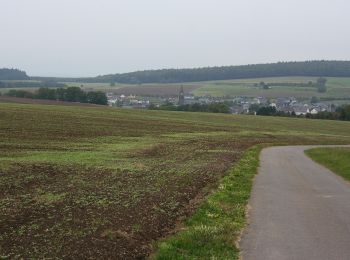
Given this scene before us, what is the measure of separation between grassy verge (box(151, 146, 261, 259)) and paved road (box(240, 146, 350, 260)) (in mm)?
274

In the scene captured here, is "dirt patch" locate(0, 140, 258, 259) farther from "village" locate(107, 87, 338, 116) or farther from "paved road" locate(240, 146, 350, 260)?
"village" locate(107, 87, 338, 116)

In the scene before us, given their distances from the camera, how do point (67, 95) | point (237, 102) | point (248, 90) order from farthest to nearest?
point (248, 90), point (237, 102), point (67, 95)

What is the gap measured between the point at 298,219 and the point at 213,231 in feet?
8.93

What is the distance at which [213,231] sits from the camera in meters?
9.68

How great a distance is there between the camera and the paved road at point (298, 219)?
858 centimetres

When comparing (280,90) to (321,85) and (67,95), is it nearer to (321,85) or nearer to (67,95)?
(321,85)

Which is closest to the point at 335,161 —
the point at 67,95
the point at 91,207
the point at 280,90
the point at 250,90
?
the point at 91,207

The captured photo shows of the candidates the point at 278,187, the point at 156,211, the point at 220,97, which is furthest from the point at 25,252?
the point at 220,97

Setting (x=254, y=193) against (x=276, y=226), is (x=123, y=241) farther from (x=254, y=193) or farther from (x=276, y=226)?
(x=254, y=193)

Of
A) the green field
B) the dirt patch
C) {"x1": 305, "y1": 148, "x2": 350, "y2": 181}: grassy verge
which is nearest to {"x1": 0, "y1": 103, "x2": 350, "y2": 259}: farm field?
the dirt patch

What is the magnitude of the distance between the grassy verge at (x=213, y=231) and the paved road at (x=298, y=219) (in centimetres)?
27

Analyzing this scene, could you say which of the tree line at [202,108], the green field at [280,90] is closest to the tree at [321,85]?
the green field at [280,90]

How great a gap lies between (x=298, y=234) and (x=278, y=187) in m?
7.46

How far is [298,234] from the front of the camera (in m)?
9.86
